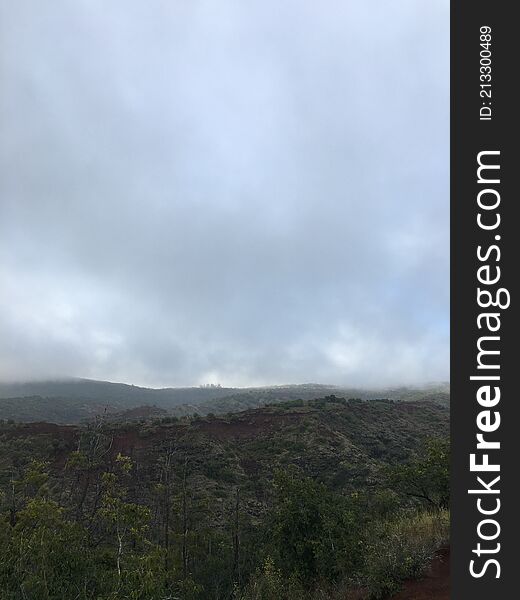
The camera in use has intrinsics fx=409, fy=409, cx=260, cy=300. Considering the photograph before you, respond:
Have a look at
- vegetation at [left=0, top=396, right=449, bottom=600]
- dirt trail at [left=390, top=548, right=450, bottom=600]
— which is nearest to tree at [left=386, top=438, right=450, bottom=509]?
vegetation at [left=0, top=396, right=449, bottom=600]

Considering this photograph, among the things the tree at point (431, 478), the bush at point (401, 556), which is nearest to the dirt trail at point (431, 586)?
the bush at point (401, 556)

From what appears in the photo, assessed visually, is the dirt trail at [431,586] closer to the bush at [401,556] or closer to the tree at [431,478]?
the bush at [401,556]

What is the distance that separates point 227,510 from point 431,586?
2477cm

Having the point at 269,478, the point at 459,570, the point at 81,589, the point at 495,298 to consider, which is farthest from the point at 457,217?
the point at 269,478

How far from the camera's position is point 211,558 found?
1858cm

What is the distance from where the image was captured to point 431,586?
7.31 m

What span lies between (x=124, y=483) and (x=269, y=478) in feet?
40.1

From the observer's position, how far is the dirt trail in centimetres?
702

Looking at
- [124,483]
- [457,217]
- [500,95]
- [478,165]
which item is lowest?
[124,483]

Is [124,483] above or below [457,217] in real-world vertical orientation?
below

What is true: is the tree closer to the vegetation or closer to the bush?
the vegetation

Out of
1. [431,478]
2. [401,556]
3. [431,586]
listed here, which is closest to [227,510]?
[431,478]

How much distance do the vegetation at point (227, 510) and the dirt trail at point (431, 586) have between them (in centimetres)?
21

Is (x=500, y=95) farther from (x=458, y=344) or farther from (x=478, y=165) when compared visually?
(x=458, y=344)
